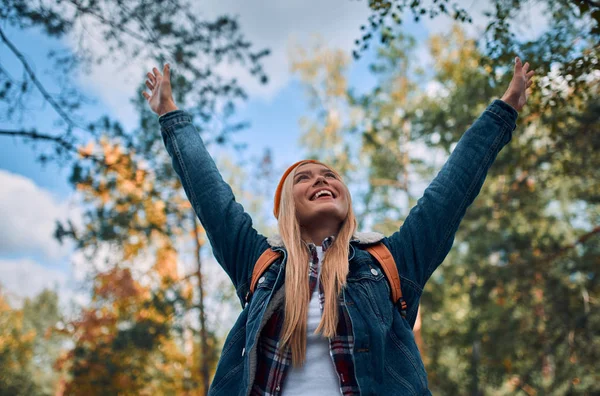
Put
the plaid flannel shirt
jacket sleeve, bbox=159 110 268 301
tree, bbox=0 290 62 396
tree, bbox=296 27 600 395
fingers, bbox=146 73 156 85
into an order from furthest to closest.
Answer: tree, bbox=0 290 62 396, tree, bbox=296 27 600 395, fingers, bbox=146 73 156 85, jacket sleeve, bbox=159 110 268 301, the plaid flannel shirt

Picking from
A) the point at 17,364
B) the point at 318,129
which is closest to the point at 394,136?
the point at 318,129

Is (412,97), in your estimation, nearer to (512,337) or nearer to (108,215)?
(512,337)

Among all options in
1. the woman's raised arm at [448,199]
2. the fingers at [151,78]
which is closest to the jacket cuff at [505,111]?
the woman's raised arm at [448,199]

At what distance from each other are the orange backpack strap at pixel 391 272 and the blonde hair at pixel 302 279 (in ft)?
0.45

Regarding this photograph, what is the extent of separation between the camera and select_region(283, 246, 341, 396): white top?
5.60ft

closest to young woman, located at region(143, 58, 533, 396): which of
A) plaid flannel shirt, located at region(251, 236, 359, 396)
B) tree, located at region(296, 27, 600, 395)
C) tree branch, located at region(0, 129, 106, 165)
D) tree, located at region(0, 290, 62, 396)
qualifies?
plaid flannel shirt, located at region(251, 236, 359, 396)

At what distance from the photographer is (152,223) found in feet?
26.2

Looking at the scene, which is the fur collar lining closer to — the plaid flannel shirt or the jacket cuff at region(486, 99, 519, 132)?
the plaid flannel shirt

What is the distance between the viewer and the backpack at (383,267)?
1.91 meters

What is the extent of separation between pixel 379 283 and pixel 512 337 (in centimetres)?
994

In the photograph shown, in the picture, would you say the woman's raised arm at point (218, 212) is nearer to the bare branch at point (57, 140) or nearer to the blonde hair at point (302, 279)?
the blonde hair at point (302, 279)

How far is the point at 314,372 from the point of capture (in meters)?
1.74

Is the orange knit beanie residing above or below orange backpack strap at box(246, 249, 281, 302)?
above

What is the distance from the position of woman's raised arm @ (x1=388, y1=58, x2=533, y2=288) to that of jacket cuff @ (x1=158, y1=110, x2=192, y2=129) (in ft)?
3.60
